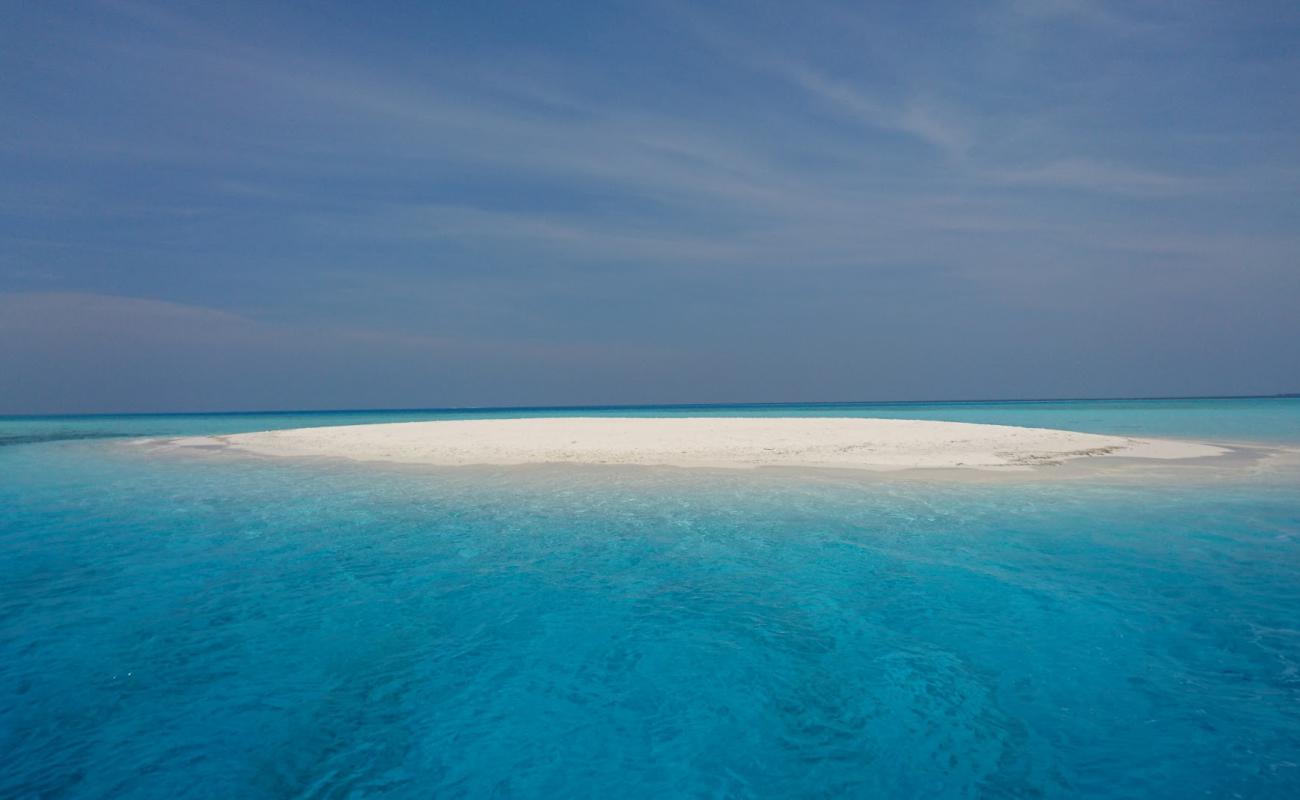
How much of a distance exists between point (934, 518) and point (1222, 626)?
561 cm

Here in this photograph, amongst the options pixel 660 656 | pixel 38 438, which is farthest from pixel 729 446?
pixel 38 438

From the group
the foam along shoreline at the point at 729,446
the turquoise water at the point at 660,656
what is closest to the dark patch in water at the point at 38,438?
the foam along shoreline at the point at 729,446

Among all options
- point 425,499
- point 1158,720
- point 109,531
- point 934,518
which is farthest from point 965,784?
point 109,531

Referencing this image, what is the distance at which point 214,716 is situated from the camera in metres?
5.20

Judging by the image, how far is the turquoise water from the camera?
178 inches

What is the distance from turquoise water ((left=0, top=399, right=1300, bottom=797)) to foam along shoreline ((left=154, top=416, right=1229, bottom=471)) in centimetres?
848

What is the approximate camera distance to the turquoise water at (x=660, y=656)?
178 inches

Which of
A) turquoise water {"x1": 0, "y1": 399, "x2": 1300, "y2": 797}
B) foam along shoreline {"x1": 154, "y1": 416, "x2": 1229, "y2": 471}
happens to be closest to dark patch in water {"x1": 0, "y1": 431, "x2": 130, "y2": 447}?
foam along shoreline {"x1": 154, "y1": 416, "x2": 1229, "y2": 471}

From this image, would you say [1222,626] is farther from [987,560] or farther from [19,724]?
[19,724]

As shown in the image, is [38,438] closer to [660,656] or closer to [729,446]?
[729,446]

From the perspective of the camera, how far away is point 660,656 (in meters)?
6.37

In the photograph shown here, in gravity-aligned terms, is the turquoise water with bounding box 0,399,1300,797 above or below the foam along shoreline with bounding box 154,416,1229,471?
below

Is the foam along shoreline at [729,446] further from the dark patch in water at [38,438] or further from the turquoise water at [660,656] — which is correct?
the dark patch in water at [38,438]

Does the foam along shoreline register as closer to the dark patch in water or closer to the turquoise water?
the turquoise water
